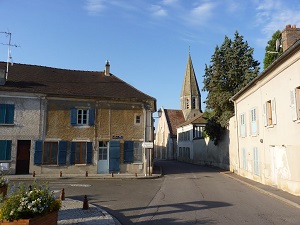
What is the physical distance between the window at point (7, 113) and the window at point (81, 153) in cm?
455

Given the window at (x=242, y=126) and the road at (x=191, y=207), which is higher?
the window at (x=242, y=126)

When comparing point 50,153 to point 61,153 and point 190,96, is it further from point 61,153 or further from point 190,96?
point 190,96

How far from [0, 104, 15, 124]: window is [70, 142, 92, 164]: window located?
455 cm

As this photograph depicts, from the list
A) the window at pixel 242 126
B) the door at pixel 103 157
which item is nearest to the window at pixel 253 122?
the window at pixel 242 126

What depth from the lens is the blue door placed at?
66.4 ft

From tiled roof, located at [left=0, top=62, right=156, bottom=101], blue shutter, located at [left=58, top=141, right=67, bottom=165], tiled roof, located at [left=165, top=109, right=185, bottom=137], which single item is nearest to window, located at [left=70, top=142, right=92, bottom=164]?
blue shutter, located at [left=58, top=141, right=67, bottom=165]

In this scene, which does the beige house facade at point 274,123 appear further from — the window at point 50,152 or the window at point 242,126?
the window at point 50,152

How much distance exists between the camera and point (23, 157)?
19047 millimetres

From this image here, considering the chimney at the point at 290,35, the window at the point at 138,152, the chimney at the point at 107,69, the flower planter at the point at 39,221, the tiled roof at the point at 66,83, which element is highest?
the chimney at the point at 107,69

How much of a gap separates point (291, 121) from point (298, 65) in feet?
7.92

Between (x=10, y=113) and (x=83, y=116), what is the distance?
4954 millimetres

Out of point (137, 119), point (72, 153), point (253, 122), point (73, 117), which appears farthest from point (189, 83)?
point (72, 153)

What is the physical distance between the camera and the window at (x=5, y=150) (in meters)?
18.3

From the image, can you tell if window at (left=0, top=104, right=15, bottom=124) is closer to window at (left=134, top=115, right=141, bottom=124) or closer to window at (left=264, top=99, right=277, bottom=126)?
window at (left=134, top=115, right=141, bottom=124)
